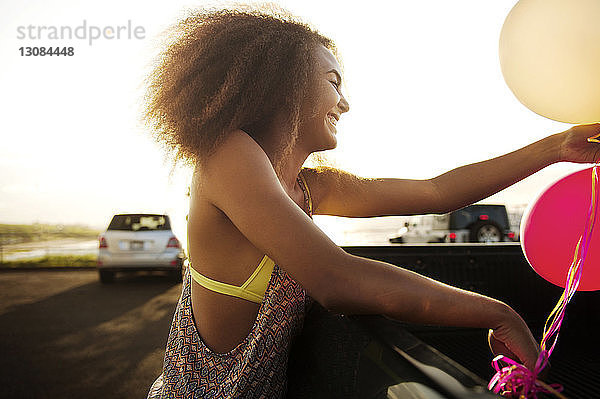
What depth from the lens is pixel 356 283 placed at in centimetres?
92

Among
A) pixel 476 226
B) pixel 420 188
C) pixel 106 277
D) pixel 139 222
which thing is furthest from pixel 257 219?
pixel 476 226

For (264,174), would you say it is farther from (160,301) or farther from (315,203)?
(160,301)

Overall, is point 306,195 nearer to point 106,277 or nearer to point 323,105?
point 323,105

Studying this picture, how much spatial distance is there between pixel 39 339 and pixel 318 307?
202 inches

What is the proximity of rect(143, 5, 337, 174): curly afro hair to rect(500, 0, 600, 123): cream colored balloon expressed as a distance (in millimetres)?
630

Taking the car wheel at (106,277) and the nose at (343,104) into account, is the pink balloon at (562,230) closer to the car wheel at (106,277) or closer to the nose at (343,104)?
the nose at (343,104)

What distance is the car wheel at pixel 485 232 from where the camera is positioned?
36.4 feet

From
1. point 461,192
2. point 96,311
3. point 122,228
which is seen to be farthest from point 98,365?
point 122,228

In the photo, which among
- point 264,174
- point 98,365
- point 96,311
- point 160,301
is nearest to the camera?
point 264,174

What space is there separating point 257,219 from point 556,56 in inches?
40.1

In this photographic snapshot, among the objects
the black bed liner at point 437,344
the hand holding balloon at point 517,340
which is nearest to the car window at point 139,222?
the black bed liner at point 437,344

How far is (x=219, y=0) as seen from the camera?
144 centimetres

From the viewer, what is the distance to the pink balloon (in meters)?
1.32

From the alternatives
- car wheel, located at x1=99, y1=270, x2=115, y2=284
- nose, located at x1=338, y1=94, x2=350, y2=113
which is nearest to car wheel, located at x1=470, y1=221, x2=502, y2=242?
car wheel, located at x1=99, y1=270, x2=115, y2=284
